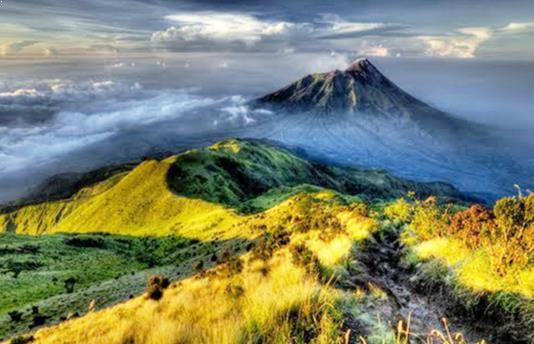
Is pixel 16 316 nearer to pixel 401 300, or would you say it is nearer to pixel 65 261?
pixel 401 300

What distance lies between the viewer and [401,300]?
10336 millimetres

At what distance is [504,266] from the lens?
30.0 ft

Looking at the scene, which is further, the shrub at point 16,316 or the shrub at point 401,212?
the shrub at point 16,316

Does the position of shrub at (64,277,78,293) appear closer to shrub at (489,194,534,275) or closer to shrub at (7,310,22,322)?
shrub at (7,310,22,322)

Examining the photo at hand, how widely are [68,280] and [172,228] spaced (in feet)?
196

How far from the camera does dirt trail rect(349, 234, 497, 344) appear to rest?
824 cm

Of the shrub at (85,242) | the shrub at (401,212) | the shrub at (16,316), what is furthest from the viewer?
the shrub at (85,242)

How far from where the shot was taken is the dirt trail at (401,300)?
824 centimetres

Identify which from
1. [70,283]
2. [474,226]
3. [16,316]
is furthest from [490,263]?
[70,283]

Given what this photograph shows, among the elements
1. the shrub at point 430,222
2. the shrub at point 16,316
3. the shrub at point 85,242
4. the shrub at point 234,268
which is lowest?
the shrub at point 85,242

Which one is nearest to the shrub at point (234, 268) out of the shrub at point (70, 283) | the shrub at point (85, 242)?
the shrub at point (70, 283)

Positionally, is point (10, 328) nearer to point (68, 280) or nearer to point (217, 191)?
point (68, 280)

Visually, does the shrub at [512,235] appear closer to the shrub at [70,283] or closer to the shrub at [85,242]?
the shrub at [70,283]

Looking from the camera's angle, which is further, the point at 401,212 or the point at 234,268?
the point at 401,212
